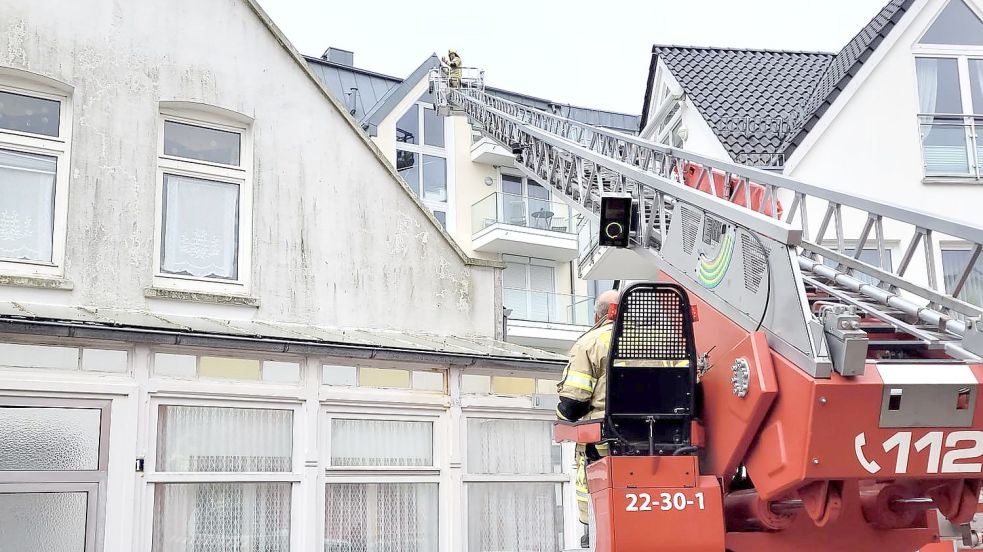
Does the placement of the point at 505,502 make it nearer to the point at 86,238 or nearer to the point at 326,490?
the point at 326,490

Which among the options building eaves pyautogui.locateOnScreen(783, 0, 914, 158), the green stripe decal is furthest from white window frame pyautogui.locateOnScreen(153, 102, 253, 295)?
building eaves pyautogui.locateOnScreen(783, 0, 914, 158)

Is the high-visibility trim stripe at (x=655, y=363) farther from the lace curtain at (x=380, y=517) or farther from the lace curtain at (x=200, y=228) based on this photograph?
the lace curtain at (x=200, y=228)

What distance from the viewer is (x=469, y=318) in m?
11.8

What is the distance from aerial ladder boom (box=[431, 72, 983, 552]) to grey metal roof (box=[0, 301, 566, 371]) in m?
4.55

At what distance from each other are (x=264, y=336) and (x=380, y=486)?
6.70 ft

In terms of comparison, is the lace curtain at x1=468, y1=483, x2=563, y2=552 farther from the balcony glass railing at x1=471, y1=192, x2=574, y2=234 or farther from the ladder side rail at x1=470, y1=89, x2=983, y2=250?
the balcony glass railing at x1=471, y1=192, x2=574, y2=234

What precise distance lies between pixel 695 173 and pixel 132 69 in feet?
18.7

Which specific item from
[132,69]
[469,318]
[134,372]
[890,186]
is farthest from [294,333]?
[890,186]

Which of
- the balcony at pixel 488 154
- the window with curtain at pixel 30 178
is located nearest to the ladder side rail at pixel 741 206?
the window with curtain at pixel 30 178

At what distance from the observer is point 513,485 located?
1123 cm

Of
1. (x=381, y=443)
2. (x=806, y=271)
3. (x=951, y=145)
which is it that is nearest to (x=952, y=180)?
(x=951, y=145)

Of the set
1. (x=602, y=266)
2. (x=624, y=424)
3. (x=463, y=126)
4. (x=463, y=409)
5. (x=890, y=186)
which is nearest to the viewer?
(x=624, y=424)

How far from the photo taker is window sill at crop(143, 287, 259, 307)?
32.9 feet

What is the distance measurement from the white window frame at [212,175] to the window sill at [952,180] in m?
9.40
